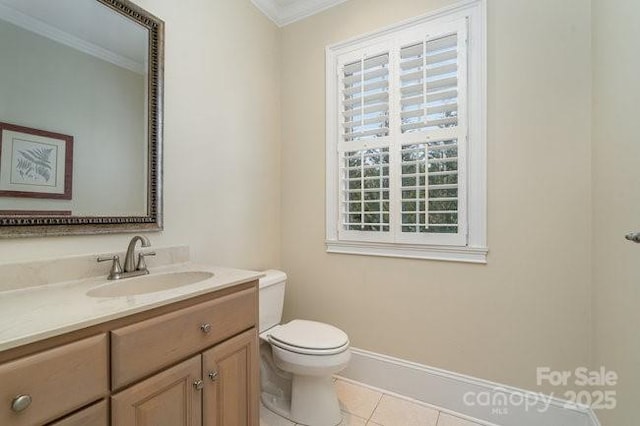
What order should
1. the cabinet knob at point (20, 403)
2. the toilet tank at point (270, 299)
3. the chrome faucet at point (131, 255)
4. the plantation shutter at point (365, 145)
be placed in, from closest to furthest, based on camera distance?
the cabinet knob at point (20, 403), the chrome faucet at point (131, 255), the toilet tank at point (270, 299), the plantation shutter at point (365, 145)

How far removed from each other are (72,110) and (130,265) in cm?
67

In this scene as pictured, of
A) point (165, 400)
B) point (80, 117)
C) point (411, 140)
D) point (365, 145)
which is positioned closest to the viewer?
point (165, 400)

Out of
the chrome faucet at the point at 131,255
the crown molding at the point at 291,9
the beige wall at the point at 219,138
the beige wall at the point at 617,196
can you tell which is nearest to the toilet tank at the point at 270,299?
the beige wall at the point at 219,138

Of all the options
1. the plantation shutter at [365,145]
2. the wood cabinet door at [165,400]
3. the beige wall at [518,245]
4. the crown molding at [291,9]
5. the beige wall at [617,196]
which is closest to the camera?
the wood cabinet door at [165,400]

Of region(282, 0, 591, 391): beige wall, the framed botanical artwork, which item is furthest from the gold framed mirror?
region(282, 0, 591, 391): beige wall

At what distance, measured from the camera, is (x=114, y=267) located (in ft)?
3.94

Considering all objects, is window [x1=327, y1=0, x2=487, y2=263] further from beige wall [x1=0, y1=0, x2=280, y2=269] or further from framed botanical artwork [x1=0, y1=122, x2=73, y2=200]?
framed botanical artwork [x1=0, y1=122, x2=73, y2=200]

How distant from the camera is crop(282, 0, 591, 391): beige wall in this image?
1398 mm

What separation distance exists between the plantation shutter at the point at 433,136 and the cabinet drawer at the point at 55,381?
1.52 metres

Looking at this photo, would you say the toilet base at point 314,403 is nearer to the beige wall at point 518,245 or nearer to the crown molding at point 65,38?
the beige wall at point 518,245

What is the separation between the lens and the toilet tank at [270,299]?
1732 millimetres

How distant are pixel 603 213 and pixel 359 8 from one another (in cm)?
181

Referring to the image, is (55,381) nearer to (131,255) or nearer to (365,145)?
(131,255)

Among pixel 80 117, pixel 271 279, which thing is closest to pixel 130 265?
pixel 80 117
